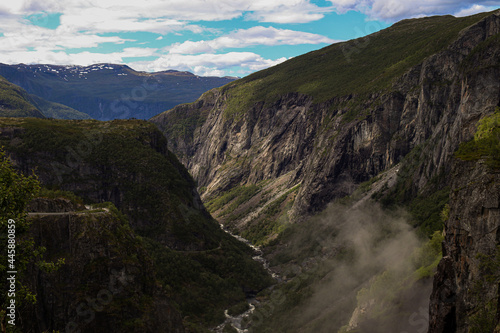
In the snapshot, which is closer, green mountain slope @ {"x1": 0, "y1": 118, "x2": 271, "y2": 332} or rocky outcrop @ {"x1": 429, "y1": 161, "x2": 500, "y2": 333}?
rocky outcrop @ {"x1": 429, "y1": 161, "x2": 500, "y2": 333}

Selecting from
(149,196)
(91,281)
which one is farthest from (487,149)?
(149,196)

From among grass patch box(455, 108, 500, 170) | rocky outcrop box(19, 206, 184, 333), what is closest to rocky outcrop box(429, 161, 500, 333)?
grass patch box(455, 108, 500, 170)

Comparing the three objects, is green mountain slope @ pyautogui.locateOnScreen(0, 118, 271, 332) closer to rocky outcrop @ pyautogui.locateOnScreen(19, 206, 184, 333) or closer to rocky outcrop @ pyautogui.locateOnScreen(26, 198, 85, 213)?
rocky outcrop @ pyautogui.locateOnScreen(19, 206, 184, 333)

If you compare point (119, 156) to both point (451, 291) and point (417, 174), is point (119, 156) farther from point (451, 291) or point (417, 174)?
point (451, 291)

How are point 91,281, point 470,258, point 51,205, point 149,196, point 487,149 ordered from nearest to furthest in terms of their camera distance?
1. point 470,258
2. point 487,149
3. point 91,281
4. point 51,205
5. point 149,196

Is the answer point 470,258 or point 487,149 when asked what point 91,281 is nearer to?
point 470,258

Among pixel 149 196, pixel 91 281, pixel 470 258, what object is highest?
pixel 149 196

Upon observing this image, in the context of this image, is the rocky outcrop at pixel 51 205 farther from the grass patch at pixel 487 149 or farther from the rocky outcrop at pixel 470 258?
the grass patch at pixel 487 149

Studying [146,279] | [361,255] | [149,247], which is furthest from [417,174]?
[146,279]
